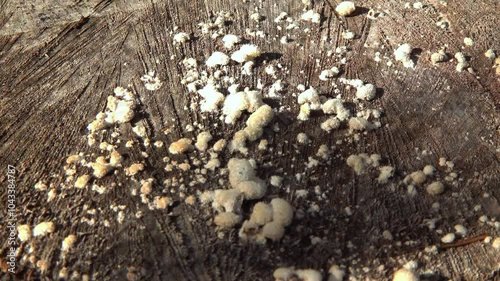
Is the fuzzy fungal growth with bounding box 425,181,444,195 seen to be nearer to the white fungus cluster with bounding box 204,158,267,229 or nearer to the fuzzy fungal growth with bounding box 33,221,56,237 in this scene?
the white fungus cluster with bounding box 204,158,267,229

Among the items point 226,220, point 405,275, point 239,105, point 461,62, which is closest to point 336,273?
point 405,275

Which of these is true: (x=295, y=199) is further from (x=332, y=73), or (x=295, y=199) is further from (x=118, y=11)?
(x=118, y=11)

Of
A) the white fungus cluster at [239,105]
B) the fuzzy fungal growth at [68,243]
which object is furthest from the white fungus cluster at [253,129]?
the fuzzy fungal growth at [68,243]

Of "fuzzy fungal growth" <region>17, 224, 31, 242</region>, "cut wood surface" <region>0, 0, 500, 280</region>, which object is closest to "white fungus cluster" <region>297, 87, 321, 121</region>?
"cut wood surface" <region>0, 0, 500, 280</region>

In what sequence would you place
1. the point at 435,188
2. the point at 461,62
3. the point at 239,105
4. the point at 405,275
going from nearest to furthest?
the point at 405,275 < the point at 435,188 < the point at 239,105 < the point at 461,62

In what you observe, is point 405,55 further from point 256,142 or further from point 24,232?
point 24,232

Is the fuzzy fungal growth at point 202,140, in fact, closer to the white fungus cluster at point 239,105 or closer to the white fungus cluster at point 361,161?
the white fungus cluster at point 239,105
